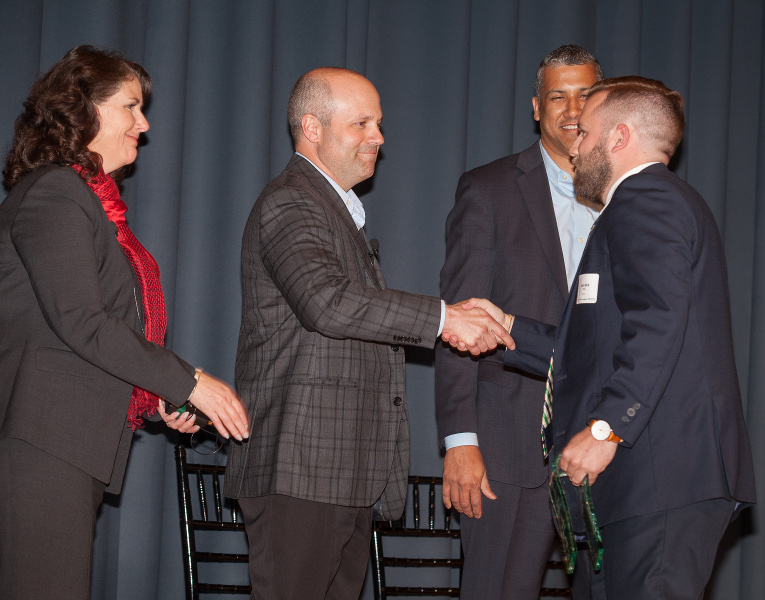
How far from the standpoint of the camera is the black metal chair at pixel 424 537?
3186 mm

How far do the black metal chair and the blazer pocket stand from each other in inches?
62.6

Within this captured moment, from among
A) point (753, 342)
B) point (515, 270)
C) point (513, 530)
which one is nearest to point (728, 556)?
point (753, 342)

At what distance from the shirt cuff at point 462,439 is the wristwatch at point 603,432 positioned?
0.68m

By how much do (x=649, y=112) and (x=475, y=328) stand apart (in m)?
0.78

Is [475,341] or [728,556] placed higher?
[475,341]

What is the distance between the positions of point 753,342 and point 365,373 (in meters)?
2.54

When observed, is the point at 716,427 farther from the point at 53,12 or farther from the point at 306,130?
the point at 53,12

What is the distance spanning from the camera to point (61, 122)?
209cm

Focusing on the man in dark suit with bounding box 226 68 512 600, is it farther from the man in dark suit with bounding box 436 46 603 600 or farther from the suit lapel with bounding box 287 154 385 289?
the man in dark suit with bounding box 436 46 603 600

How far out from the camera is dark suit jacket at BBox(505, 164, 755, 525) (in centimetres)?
183

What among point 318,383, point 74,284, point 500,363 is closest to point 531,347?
point 500,363

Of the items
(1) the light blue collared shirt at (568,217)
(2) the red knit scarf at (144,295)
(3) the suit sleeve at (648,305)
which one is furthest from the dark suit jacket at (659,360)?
(2) the red knit scarf at (144,295)

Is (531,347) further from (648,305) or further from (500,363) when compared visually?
(648,305)

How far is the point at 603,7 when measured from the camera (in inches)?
151
